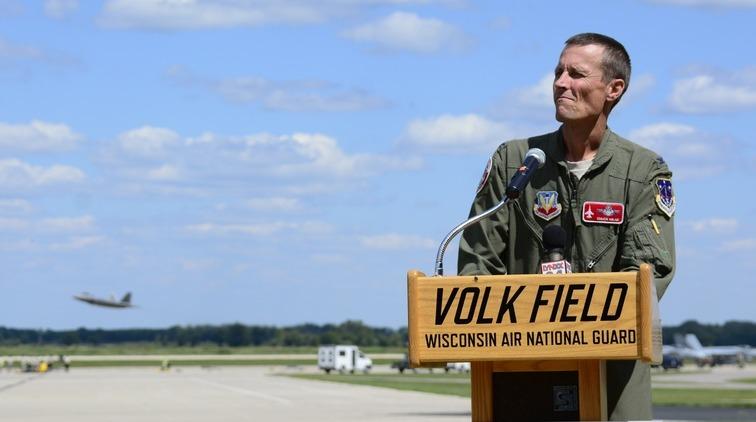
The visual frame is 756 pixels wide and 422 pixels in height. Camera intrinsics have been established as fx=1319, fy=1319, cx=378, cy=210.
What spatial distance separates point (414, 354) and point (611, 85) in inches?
51.3

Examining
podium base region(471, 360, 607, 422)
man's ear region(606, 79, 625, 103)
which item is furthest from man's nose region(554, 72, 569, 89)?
podium base region(471, 360, 607, 422)

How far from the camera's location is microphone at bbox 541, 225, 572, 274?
13.7 feet

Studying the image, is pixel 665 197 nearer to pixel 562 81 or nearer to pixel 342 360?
pixel 562 81

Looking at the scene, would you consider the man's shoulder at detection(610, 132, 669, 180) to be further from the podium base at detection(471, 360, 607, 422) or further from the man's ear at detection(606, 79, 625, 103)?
the podium base at detection(471, 360, 607, 422)

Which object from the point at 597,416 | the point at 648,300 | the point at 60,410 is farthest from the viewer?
the point at 60,410

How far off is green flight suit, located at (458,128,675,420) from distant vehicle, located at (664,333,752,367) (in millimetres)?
122389

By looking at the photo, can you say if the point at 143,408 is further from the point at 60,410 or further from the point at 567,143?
the point at 567,143

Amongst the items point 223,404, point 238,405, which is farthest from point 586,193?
point 223,404

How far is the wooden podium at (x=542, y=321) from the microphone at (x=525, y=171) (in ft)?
1.47

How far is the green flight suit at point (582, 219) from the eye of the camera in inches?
176

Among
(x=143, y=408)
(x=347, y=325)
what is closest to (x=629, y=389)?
(x=143, y=408)

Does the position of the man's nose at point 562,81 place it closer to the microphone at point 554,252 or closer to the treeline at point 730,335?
the microphone at point 554,252

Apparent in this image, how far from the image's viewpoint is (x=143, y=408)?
114ft

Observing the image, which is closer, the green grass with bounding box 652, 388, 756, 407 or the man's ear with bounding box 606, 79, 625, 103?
the man's ear with bounding box 606, 79, 625, 103
